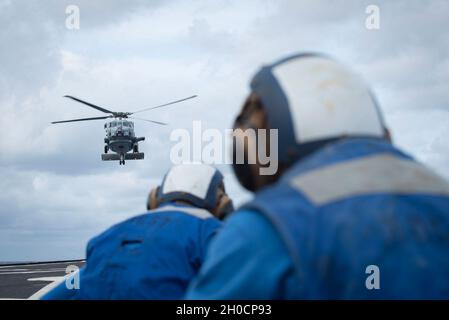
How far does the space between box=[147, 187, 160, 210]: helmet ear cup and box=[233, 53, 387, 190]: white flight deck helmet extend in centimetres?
342

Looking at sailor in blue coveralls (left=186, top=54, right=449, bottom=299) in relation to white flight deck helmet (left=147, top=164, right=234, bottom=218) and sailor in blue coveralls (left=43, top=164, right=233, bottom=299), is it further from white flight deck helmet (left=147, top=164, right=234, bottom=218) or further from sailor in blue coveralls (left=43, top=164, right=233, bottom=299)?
white flight deck helmet (left=147, top=164, right=234, bottom=218)

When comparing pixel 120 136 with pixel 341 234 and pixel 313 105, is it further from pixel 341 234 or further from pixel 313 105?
pixel 341 234

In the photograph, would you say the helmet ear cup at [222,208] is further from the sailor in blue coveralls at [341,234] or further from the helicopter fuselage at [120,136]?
the helicopter fuselage at [120,136]

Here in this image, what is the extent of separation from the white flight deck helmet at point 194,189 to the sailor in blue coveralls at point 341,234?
3383 millimetres

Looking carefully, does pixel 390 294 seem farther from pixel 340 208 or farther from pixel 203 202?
pixel 203 202

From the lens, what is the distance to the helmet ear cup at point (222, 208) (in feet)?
17.6

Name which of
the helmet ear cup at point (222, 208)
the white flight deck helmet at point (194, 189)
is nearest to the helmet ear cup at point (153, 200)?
the white flight deck helmet at point (194, 189)

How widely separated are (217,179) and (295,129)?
3.61m

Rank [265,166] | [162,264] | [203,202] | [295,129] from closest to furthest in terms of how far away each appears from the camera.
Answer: [295,129]
[265,166]
[162,264]
[203,202]

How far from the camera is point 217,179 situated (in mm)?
5703

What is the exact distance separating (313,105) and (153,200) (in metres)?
3.69
